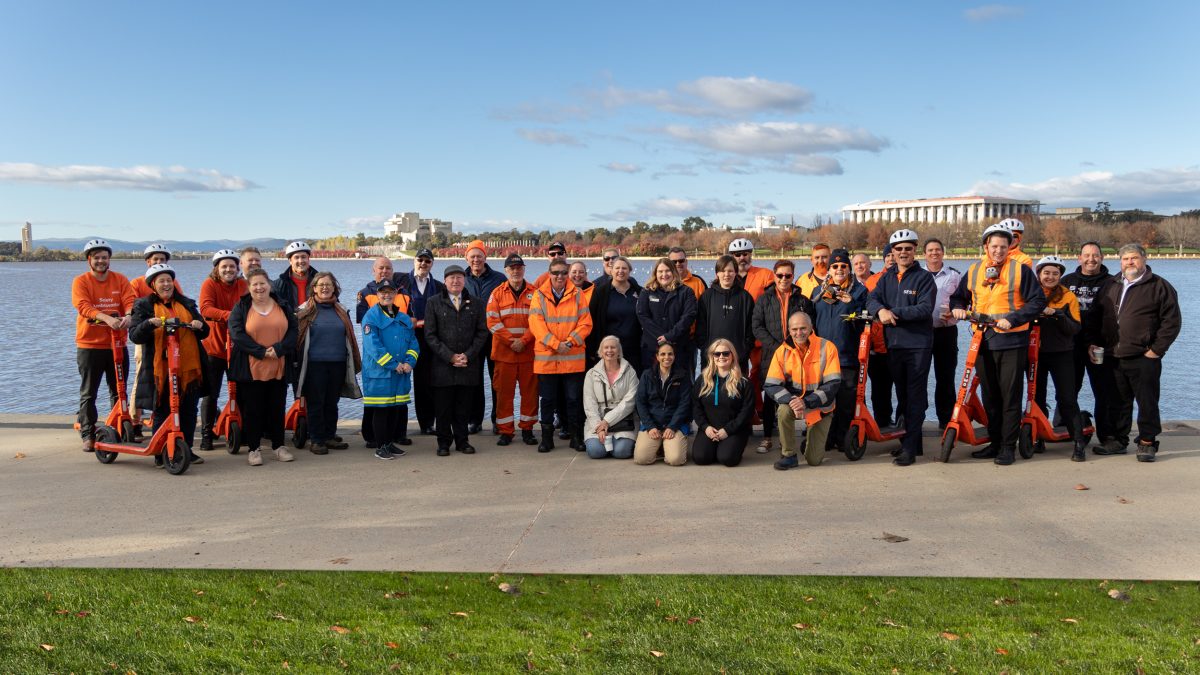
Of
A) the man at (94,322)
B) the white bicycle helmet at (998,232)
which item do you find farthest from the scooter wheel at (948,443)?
the man at (94,322)

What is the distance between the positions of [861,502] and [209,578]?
180 inches

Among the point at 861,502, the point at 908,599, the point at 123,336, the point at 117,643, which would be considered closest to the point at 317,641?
the point at 117,643

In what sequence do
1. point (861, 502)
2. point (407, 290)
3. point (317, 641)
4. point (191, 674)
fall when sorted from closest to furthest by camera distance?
1. point (191, 674)
2. point (317, 641)
3. point (861, 502)
4. point (407, 290)

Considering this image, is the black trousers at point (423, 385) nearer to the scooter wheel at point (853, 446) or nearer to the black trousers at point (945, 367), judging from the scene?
the scooter wheel at point (853, 446)

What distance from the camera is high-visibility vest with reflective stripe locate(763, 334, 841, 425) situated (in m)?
8.21

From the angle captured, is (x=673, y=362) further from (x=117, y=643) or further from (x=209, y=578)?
(x=117, y=643)

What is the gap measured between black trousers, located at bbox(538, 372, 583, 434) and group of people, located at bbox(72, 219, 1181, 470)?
0.07ft

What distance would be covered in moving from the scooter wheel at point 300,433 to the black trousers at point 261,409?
0.26 meters

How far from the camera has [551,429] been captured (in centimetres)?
892

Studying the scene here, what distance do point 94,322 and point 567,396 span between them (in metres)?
4.56

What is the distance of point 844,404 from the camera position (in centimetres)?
862

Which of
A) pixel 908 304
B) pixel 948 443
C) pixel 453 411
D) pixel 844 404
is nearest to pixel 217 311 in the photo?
pixel 453 411

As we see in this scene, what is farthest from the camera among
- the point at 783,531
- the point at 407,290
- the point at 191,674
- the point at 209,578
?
the point at 407,290

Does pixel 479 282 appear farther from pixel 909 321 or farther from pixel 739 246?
pixel 909 321
